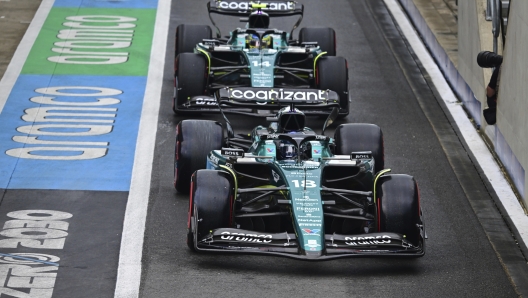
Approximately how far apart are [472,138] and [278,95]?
331 cm

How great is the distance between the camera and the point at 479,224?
1332 cm

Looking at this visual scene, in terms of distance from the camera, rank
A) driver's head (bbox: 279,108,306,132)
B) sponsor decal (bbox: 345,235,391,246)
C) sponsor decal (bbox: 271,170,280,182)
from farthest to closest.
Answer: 1. driver's head (bbox: 279,108,306,132)
2. sponsor decal (bbox: 271,170,280,182)
3. sponsor decal (bbox: 345,235,391,246)

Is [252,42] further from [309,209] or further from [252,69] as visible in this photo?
[309,209]

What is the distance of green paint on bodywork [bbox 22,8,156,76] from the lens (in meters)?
20.5

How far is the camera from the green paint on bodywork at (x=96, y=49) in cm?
2052

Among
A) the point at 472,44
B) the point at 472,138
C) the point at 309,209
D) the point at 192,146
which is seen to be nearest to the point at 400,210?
the point at 309,209

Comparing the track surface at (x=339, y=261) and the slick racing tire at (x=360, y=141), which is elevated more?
the slick racing tire at (x=360, y=141)

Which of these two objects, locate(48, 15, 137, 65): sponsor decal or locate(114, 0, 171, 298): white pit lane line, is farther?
locate(48, 15, 137, 65): sponsor decal

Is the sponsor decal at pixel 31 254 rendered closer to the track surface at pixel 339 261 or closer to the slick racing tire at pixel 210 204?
the track surface at pixel 339 261

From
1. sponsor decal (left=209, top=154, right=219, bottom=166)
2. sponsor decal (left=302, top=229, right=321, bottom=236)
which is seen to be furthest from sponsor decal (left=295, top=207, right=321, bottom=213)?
sponsor decal (left=209, top=154, right=219, bottom=166)

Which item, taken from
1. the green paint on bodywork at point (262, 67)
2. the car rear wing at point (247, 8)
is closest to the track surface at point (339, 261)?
the green paint on bodywork at point (262, 67)

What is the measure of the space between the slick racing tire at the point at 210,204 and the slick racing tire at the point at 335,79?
A: 612cm

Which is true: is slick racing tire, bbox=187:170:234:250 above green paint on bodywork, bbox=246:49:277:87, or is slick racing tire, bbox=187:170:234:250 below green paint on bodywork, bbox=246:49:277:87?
above

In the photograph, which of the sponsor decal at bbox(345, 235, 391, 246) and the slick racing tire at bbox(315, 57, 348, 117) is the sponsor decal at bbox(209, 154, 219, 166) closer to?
the sponsor decal at bbox(345, 235, 391, 246)
